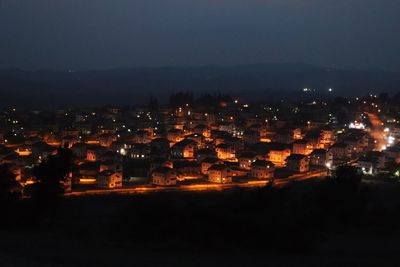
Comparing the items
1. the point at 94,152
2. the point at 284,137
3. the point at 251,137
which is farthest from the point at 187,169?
the point at 284,137

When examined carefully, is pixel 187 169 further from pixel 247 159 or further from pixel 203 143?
pixel 203 143

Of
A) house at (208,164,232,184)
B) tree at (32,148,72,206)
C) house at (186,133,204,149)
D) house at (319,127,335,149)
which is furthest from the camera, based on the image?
house at (319,127,335,149)

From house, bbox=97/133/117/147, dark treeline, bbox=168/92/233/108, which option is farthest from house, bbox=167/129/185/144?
dark treeline, bbox=168/92/233/108

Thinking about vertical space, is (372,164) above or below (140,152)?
below

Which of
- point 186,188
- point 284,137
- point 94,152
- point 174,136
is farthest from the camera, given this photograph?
point 174,136

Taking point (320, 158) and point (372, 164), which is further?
point (320, 158)

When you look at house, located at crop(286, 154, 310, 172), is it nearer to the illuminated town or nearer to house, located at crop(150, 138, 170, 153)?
the illuminated town

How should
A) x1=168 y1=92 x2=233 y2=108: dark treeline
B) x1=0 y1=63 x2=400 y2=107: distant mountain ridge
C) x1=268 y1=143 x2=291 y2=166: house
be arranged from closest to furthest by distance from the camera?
x1=268 y1=143 x2=291 y2=166: house < x1=168 y1=92 x2=233 y2=108: dark treeline < x1=0 y1=63 x2=400 y2=107: distant mountain ridge

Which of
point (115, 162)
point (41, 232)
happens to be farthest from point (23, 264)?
point (115, 162)

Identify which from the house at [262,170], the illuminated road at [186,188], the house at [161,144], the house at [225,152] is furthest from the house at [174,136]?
the illuminated road at [186,188]
